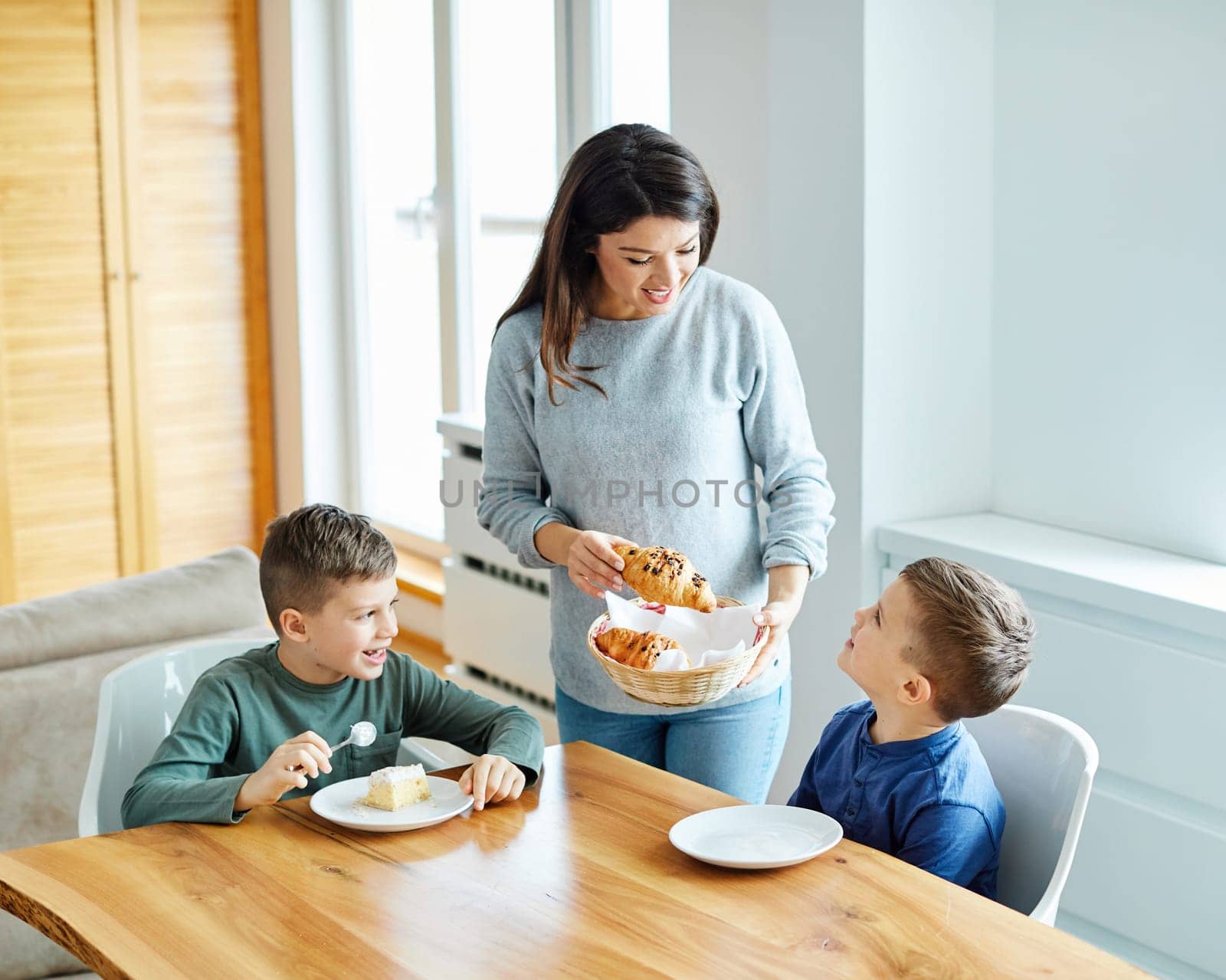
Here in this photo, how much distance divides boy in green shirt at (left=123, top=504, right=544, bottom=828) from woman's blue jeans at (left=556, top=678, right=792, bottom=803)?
0.17 meters

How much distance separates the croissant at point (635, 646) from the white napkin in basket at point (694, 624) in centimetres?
5

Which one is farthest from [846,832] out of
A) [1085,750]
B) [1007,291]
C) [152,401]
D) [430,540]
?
[152,401]

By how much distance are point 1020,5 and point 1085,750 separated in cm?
145

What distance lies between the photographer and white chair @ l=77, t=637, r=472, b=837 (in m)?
1.78

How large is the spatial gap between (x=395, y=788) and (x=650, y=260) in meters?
0.71

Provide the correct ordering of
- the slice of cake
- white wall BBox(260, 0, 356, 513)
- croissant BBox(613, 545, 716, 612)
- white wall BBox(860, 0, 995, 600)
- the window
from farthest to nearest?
white wall BBox(260, 0, 356, 513) < the window < white wall BBox(860, 0, 995, 600) < croissant BBox(613, 545, 716, 612) < the slice of cake

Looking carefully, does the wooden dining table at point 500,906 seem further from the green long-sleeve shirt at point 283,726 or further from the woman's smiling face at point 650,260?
the woman's smiling face at point 650,260

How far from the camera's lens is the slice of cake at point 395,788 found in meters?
1.54

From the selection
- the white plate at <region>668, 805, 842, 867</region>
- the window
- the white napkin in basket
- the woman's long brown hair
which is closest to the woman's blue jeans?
the white napkin in basket

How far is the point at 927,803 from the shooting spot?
59.1 inches

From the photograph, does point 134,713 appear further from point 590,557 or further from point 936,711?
point 936,711

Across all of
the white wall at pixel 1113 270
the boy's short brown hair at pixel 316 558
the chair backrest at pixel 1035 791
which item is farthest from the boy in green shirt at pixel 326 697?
the white wall at pixel 1113 270

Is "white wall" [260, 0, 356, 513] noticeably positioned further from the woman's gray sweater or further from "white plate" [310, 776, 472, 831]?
"white plate" [310, 776, 472, 831]

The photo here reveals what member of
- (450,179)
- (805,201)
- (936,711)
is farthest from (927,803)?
(450,179)
